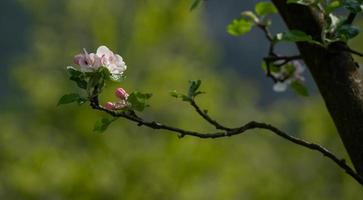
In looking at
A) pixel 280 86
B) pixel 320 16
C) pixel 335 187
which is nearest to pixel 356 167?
pixel 320 16

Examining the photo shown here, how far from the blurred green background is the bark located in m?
3.79

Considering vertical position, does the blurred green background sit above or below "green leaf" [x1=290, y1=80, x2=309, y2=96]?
above

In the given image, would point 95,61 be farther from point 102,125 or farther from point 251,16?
point 251,16

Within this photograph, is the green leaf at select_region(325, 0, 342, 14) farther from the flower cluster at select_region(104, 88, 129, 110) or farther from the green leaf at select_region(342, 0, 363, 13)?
the flower cluster at select_region(104, 88, 129, 110)

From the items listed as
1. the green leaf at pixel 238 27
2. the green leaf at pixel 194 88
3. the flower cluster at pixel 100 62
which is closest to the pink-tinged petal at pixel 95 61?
the flower cluster at pixel 100 62

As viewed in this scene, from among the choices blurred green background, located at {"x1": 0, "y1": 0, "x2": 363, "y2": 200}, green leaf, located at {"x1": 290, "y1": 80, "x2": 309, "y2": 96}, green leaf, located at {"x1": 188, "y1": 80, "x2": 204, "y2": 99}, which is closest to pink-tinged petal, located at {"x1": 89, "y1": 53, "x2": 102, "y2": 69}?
green leaf, located at {"x1": 188, "y1": 80, "x2": 204, "y2": 99}

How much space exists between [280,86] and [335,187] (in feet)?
15.9

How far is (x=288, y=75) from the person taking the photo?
1.60 meters

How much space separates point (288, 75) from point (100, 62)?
0.63 m

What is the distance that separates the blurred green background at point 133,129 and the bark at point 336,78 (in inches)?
149

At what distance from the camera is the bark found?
1.08 metres

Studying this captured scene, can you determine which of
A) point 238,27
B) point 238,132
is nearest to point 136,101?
point 238,132

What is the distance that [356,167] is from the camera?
1062 mm

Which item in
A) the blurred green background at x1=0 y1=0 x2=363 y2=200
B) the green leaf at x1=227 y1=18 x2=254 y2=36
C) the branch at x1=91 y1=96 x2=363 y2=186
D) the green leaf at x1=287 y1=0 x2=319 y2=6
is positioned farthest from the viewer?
the blurred green background at x1=0 y1=0 x2=363 y2=200
